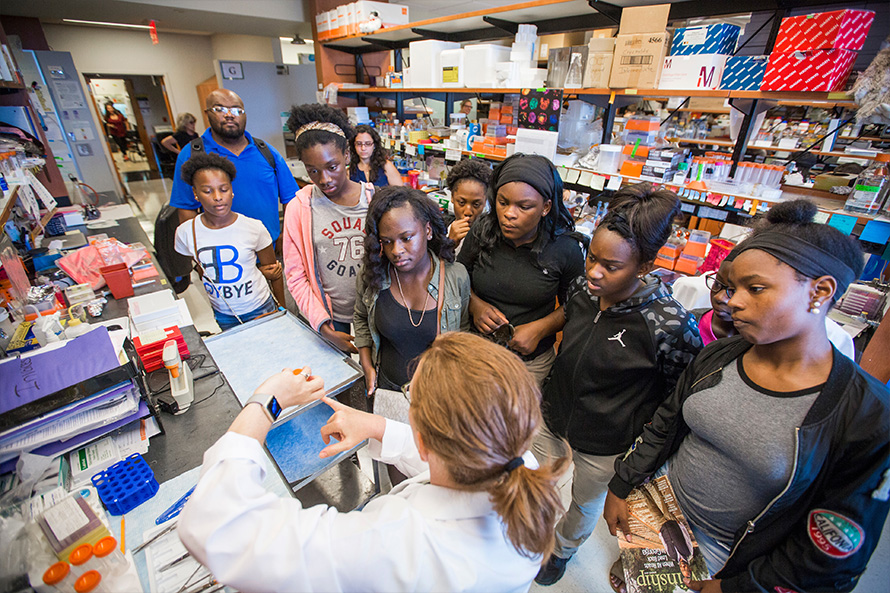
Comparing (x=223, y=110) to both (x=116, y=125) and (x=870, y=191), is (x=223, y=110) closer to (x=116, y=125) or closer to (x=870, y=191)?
(x=870, y=191)

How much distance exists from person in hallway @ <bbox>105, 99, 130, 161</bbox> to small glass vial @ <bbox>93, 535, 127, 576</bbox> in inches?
551

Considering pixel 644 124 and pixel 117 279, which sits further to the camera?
pixel 644 124

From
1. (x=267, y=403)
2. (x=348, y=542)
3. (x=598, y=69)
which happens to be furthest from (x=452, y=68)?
(x=348, y=542)

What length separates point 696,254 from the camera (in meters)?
2.42

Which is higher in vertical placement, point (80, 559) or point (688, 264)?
point (688, 264)

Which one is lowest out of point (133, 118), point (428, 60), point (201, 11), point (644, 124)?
point (133, 118)

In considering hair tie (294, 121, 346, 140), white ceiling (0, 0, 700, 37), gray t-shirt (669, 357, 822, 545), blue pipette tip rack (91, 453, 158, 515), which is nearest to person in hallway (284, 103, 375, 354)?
hair tie (294, 121, 346, 140)

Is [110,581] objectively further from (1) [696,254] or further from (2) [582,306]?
(1) [696,254]

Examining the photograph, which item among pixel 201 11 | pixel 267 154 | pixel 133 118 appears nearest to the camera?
pixel 267 154

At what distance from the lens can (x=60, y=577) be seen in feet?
2.85

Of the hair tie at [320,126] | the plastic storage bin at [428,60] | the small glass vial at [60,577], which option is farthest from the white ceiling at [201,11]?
the small glass vial at [60,577]

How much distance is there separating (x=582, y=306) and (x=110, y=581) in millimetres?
1574

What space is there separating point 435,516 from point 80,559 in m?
0.90

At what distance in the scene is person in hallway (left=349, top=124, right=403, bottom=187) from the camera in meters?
3.27
